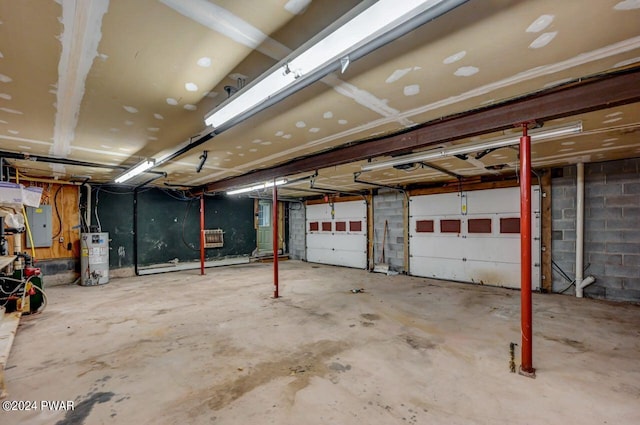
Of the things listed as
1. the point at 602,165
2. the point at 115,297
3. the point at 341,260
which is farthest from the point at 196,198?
the point at 602,165

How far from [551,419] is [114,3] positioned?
11.2 feet

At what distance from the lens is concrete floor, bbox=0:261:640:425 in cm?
196

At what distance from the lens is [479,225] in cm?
603

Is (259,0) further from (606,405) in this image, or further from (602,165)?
(602,165)

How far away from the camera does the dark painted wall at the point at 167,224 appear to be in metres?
7.00

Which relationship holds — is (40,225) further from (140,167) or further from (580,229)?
(580,229)

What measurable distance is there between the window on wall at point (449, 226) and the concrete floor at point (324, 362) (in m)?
1.94

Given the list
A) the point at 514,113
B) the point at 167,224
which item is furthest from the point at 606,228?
the point at 167,224

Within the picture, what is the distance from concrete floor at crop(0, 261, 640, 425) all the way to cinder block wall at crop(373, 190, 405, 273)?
2.65 metres

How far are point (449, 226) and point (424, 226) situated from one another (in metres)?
0.59

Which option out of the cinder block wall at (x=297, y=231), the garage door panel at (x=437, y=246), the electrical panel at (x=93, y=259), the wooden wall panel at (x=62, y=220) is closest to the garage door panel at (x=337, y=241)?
the cinder block wall at (x=297, y=231)

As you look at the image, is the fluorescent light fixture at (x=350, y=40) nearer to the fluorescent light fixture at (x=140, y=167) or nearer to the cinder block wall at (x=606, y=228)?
the fluorescent light fixture at (x=140, y=167)

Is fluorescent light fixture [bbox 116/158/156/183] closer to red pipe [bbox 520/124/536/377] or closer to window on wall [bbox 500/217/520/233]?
red pipe [bbox 520/124/536/377]

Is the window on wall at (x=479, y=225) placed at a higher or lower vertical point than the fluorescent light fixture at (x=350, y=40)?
lower
